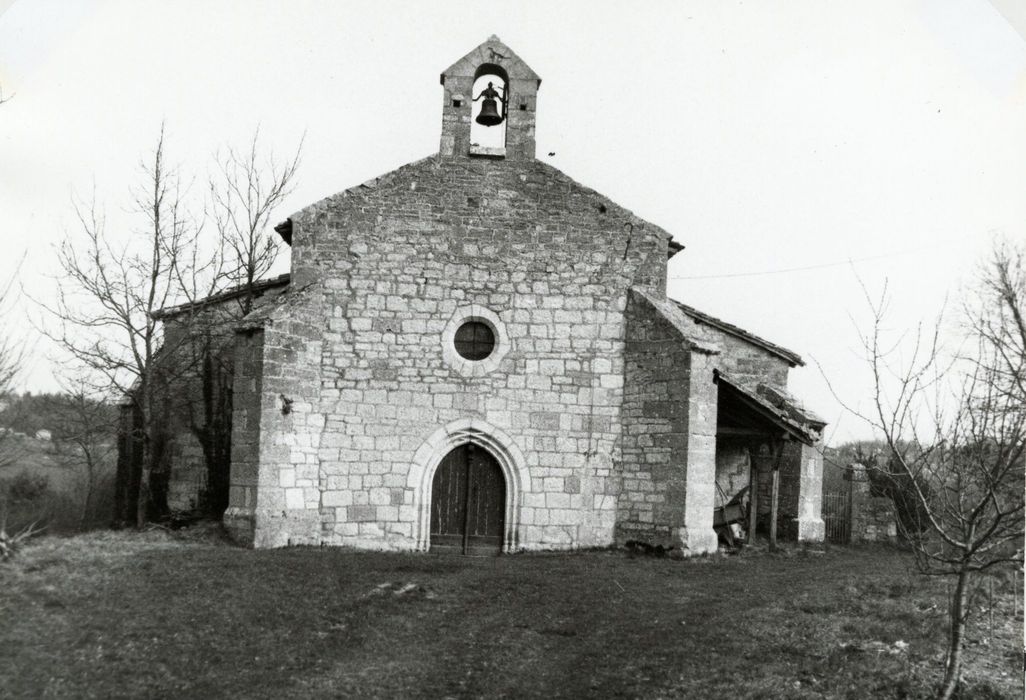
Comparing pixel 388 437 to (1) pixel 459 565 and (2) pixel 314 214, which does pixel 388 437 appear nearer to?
(1) pixel 459 565

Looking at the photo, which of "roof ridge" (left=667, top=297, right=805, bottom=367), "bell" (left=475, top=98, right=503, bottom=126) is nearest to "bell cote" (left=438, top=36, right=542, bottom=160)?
"bell" (left=475, top=98, right=503, bottom=126)

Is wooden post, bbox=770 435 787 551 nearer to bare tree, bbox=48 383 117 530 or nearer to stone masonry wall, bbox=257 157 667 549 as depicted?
stone masonry wall, bbox=257 157 667 549

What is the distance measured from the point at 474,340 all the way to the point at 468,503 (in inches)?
99.0

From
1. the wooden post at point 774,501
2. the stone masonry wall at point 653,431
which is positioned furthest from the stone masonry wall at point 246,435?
the wooden post at point 774,501

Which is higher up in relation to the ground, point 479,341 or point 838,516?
point 479,341

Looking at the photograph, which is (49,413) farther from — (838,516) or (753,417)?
(838,516)

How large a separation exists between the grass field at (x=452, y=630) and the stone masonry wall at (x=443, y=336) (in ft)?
4.94

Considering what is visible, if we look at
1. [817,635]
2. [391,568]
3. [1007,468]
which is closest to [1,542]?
[391,568]

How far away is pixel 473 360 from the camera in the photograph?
42.4 ft

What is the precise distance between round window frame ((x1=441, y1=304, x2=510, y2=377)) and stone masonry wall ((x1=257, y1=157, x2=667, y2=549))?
38mm

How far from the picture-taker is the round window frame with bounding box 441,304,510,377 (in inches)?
504

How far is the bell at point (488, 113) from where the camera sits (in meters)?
13.5

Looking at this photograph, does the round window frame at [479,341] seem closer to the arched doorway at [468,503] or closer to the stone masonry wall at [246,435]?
the arched doorway at [468,503]

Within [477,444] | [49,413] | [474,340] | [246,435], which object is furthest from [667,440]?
[49,413]
